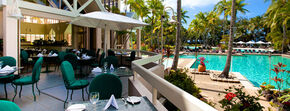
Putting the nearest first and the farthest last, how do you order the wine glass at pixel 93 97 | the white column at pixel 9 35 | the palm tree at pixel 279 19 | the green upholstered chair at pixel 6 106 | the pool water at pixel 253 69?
the green upholstered chair at pixel 6 106 → the wine glass at pixel 93 97 → the white column at pixel 9 35 → the pool water at pixel 253 69 → the palm tree at pixel 279 19

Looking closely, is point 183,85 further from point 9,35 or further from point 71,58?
point 9,35

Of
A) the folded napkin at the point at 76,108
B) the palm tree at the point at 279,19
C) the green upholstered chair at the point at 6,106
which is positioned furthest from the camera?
the palm tree at the point at 279,19

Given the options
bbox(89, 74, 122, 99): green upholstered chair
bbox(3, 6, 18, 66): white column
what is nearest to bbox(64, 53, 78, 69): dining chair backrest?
bbox(3, 6, 18, 66): white column

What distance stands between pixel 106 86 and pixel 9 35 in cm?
585

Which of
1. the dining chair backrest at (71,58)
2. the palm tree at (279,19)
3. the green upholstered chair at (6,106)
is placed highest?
the palm tree at (279,19)

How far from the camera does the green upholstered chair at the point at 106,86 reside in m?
2.81

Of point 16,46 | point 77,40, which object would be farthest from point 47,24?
point 16,46

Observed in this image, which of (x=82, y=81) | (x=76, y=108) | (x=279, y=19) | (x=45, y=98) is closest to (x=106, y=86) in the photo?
(x=76, y=108)

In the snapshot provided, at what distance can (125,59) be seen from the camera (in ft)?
31.1

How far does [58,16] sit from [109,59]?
4.44m

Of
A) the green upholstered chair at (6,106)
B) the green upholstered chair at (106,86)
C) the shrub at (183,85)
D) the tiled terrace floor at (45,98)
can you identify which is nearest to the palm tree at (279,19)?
the shrub at (183,85)

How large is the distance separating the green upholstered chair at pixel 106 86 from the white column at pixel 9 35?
563cm

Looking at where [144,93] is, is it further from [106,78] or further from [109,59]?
[109,59]

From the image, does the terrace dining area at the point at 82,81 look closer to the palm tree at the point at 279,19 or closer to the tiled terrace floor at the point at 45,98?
the tiled terrace floor at the point at 45,98
